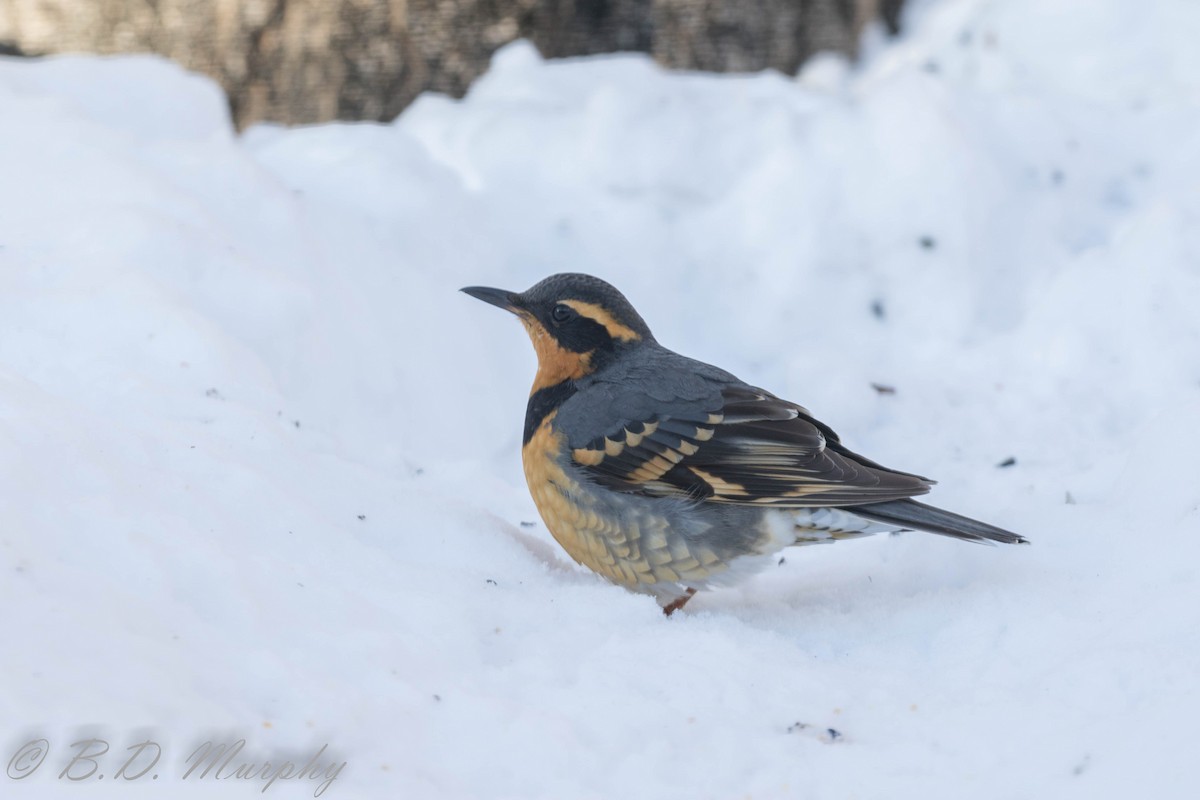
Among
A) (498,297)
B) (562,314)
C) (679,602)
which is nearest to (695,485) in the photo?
(679,602)

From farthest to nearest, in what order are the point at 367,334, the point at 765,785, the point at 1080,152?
the point at 1080,152
the point at 367,334
the point at 765,785

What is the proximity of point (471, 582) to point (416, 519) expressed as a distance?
0.49 metres

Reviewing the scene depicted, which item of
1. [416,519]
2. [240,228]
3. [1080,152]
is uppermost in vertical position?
[1080,152]

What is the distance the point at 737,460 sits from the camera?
3.89m

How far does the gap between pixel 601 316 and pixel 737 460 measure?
0.86 meters

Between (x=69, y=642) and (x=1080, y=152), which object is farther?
(x=1080, y=152)

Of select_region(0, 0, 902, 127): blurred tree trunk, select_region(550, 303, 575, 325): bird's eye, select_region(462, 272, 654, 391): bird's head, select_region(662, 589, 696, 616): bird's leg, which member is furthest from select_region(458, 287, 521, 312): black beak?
select_region(0, 0, 902, 127): blurred tree trunk

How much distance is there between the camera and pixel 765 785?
107 inches

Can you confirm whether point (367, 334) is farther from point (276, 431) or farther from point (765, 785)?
point (765, 785)

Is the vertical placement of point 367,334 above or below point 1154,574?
below

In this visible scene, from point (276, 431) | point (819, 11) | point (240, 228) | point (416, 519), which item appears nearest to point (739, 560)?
point (416, 519)

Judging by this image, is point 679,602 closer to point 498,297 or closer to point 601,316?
point 601,316

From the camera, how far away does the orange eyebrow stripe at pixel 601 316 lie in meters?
4.38

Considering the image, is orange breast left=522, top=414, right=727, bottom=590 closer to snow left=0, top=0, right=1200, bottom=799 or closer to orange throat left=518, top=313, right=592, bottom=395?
snow left=0, top=0, right=1200, bottom=799
